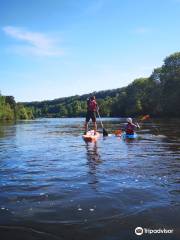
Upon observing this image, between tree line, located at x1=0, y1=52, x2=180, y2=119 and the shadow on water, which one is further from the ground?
tree line, located at x1=0, y1=52, x2=180, y2=119

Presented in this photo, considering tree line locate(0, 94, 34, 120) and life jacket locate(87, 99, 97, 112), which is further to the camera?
tree line locate(0, 94, 34, 120)

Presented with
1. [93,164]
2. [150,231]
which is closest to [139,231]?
[150,231]

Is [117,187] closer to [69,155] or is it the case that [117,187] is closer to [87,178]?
[87,178]

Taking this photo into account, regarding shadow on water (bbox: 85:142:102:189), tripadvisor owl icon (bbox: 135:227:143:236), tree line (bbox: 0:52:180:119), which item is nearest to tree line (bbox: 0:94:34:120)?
tree line (bbox: 0:52:180:119)

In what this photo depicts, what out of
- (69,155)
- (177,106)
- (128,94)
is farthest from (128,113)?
(69,155)

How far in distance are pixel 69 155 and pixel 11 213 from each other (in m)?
8.99

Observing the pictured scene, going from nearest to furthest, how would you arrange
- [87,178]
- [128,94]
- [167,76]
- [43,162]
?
1. [87,178]
2. [43,162]
3. [167,76]
4. [128,94]

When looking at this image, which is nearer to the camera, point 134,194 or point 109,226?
point 109,226

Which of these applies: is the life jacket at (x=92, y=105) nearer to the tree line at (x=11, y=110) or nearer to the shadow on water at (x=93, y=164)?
the shadow on water at (x=93, y=164)

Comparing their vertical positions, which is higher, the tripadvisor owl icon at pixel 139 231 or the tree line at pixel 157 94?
the tree line at pixel 157 94

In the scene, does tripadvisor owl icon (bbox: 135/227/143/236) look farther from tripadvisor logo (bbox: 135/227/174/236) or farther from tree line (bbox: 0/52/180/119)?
tree line (bbox: 0/52/180/119)

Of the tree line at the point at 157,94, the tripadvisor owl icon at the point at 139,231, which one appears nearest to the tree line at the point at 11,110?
the tree line at the point at 157,94

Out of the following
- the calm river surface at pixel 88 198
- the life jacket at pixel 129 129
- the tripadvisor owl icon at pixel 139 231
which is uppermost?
the life jacket at pixel 129 129

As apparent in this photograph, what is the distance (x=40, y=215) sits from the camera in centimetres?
723
